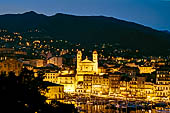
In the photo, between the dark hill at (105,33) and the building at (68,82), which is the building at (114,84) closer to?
the building at (68,82)

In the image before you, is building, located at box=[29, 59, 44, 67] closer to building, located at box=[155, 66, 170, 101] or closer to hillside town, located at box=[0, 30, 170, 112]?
hillside town, located at box=[0, 30, 170, 112]

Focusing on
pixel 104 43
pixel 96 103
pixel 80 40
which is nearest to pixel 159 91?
pixel 96 103

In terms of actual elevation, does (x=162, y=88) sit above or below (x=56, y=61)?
below

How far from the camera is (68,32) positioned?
7352 inches

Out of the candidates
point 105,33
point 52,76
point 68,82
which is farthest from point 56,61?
point 105,33

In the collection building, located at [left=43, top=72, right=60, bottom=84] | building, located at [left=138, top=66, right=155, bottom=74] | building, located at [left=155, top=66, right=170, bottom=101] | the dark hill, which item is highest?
the dark hill

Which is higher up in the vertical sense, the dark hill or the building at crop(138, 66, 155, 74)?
the dark hill

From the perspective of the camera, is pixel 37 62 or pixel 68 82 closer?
pixel 68 82

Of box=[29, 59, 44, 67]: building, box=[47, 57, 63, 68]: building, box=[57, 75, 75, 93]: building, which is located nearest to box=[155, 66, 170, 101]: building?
box=[57, 75, 75, 93]: building

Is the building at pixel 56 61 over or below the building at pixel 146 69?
over

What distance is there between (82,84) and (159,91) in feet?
55.8

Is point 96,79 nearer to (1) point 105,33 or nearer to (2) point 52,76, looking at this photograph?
(2) point 52,76

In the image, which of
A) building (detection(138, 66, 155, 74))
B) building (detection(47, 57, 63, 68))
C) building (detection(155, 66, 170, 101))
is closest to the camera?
building (detection(155, 66, 170, 101))

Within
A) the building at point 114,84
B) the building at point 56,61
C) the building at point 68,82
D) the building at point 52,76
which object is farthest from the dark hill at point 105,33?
the building at point 114,84
